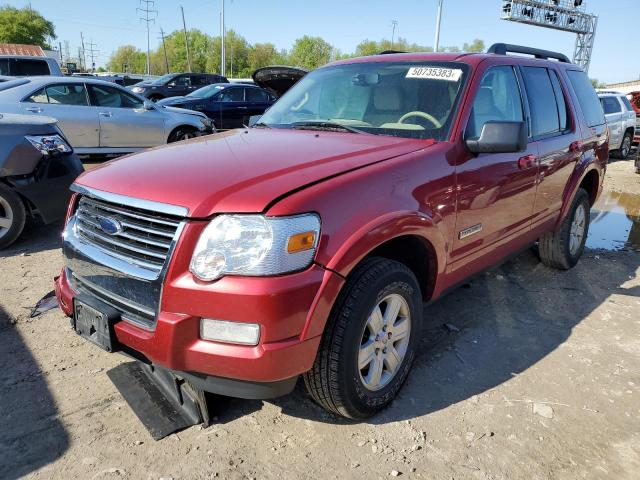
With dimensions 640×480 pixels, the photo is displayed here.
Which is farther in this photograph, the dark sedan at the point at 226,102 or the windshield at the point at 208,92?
the windshield at the point at 208,92

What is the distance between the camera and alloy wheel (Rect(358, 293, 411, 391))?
256 cm

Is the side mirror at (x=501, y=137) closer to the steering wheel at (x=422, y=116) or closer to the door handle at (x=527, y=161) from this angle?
the steering wheel at (x=422, y=116)

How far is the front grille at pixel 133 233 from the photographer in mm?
2170

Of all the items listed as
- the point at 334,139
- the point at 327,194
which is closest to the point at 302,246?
the point at 327,194

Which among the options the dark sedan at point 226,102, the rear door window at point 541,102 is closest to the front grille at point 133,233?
the rear door window at point 541,102

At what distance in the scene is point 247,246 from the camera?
2.08 m

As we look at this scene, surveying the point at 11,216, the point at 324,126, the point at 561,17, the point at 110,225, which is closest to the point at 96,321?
the point at 110,225

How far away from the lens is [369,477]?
2312mm

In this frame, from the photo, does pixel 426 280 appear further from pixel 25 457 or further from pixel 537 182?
pixel 25 457

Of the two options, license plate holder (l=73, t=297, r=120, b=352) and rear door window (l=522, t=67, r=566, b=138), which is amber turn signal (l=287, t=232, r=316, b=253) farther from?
rear door window (l=522, t=67, r=566, b=138)

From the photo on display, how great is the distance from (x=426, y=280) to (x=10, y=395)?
7.92 feet

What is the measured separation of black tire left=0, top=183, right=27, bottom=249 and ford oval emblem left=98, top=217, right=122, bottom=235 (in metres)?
3.04

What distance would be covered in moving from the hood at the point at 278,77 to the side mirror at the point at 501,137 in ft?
8.98

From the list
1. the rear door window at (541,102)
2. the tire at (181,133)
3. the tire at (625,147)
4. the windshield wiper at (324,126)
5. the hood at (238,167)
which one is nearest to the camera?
the hood at (238,167)
